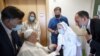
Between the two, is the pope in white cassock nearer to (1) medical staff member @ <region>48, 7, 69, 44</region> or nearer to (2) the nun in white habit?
(2) the nun in white habit

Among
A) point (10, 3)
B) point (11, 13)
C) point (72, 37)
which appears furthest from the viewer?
point (10, 3)

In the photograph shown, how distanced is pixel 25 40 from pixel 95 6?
230 cm

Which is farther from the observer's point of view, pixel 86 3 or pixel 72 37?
pixel 86 3

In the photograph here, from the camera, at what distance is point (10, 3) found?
13.9ft

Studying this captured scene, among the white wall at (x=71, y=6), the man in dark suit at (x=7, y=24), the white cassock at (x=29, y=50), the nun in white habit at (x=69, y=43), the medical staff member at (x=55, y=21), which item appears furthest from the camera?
the white wall at (x=71, y=6)

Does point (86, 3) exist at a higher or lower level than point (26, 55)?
higher

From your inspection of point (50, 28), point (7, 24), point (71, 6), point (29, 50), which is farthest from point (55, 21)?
point (7, 24)

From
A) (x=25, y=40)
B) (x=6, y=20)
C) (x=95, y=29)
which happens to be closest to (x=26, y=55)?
(x=25, y=40)

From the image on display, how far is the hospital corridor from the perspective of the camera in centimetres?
153

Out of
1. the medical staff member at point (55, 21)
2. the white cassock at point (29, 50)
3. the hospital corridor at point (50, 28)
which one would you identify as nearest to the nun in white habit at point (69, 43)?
the hospital corridor at point (50, 28)

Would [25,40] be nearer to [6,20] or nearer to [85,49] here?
[6,20]

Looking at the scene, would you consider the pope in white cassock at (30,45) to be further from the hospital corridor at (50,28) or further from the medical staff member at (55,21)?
the medical staff member at (55,21)

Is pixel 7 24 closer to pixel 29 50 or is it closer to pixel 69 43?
pixel 29 50

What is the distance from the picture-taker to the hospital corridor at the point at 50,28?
5.01 ft
